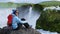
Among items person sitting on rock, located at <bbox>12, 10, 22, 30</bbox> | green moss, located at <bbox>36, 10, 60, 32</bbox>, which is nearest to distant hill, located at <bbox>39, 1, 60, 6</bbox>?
green moss, located at <bbox>36, 10, 60, 32</bbox>

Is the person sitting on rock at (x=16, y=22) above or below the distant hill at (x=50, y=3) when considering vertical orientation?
below

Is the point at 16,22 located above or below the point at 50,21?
above

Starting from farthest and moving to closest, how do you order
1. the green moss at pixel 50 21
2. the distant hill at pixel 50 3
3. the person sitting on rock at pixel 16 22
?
the distant hill at pixel 50 3, the green moss at pixel 50 21, the person sitting on rock at pixel 16 22

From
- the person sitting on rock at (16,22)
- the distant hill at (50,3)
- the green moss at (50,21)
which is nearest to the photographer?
the person sitting on rock at (16,22)

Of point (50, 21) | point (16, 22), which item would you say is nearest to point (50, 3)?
point (50, 21)

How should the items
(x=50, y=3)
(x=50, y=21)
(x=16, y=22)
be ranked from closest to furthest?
(x=16, y=22) → (x=50, y=21) → (x=50, y=3)

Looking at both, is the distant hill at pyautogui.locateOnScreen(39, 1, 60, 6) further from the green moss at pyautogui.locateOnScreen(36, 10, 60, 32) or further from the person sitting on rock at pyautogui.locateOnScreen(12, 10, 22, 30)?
the person sitting on rock at pyautogui.locateOnScreen(12, 10, 22, 30)

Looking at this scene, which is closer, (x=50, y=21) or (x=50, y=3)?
(x=50, y=21)

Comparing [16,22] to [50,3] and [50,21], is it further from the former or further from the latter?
[50,3]

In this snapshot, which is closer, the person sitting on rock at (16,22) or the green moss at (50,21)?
the person sitting on rock at (16,22)

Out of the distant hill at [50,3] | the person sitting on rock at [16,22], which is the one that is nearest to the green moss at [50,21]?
the distant hill at [50,3]

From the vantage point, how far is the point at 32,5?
7.56m

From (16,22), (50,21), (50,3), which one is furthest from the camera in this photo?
(50,3)

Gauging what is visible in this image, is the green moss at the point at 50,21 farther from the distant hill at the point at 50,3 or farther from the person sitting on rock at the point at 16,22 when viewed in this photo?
the person sitting on rock at the point at 16,22
